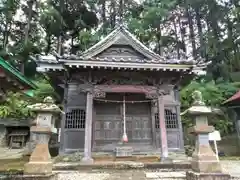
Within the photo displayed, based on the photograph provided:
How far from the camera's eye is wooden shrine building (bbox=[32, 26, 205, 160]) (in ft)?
27.4

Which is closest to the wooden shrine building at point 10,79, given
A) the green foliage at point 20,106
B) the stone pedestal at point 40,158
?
the stone pedestal at point 40,158

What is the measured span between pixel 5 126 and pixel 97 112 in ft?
24.2

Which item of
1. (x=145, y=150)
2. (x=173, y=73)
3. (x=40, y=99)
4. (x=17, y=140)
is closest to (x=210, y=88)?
(x=173, y=73)

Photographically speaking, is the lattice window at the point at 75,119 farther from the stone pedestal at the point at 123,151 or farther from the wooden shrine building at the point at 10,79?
the wooden shrine building at the point at 10,79

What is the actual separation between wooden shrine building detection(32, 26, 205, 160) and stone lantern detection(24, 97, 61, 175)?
2.65 meters

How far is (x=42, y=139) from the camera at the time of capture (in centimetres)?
538

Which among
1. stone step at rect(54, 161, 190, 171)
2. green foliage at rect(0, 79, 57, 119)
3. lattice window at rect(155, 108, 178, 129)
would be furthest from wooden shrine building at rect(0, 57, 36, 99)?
green foliage at rect(0, 79, 57, 119)

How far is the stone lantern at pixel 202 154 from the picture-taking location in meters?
5.04

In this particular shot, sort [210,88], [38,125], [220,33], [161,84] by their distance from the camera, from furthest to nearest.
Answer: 1. [220,33]
2. [210,88]
3. [161,84]
4. [38,125]

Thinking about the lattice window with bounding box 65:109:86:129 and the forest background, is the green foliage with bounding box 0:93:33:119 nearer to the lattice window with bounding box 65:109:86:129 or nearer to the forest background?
the forest background

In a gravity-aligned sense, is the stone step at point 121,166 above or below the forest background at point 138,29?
below

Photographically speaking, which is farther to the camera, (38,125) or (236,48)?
(236,48)

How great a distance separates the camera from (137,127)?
1005cm

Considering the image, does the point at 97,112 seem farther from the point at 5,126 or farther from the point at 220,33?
the point at 220,33
